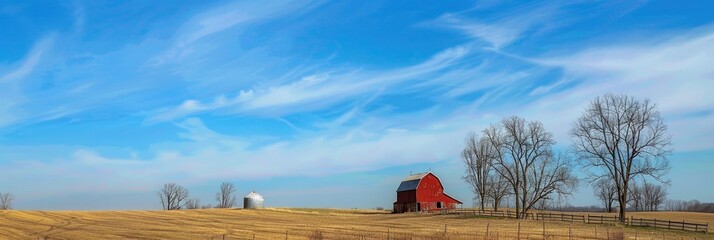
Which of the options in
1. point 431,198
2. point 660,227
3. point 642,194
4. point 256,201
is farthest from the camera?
point 642,194

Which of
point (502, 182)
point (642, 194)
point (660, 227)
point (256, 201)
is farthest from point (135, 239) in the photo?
point (642, 194)

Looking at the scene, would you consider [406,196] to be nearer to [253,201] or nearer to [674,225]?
[253,201]

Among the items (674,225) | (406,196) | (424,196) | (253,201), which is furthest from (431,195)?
(674,225)

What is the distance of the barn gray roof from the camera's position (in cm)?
11222

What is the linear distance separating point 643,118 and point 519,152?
22393mm

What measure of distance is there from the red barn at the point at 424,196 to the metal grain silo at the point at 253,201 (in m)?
30.3

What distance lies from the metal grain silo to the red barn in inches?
1194

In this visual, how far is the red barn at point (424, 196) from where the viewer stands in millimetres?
110812

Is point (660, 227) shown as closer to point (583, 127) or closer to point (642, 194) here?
point (583, 127)

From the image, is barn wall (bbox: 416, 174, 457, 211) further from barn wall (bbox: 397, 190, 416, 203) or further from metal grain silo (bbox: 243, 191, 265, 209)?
metal grain silo (bbox: 243, 191, 265, 209)

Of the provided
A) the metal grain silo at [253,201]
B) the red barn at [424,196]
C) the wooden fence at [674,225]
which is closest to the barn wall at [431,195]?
the red barn at [424,196]

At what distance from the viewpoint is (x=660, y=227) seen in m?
57.5

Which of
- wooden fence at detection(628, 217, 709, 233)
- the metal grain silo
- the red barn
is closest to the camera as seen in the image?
wooden fence at detection(628, 217, 709, 233)

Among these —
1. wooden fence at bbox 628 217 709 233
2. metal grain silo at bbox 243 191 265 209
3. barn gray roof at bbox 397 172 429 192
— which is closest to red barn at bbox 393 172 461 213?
barn gray roof at bbox 397 172 429 192
